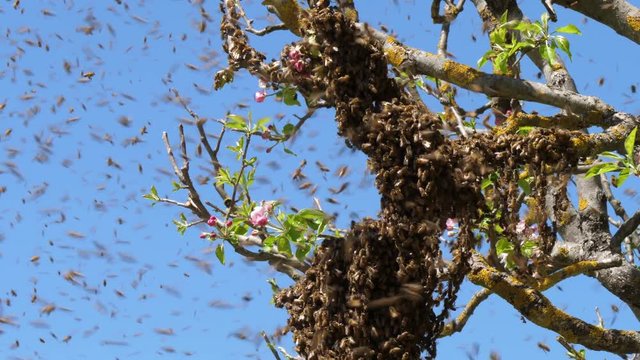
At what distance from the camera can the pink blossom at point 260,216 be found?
746 centimetres

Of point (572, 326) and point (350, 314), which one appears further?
point (572, 326)

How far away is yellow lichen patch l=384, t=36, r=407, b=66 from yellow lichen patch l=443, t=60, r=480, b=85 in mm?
359

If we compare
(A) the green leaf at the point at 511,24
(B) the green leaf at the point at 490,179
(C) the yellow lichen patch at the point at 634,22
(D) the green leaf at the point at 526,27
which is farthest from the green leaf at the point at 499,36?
(B) the green leaf at the point at 490,179

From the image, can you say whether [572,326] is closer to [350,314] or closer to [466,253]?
[466,253]

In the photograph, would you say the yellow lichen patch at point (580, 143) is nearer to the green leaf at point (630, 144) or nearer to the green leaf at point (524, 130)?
the green leaf at point (630, 144)

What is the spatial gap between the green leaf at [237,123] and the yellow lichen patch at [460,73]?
6.19 ft

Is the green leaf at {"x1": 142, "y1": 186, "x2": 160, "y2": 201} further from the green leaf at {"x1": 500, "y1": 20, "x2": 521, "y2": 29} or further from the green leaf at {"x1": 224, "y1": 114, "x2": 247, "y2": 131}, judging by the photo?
the green leaf at {"x1": 500, "y1": 20, "x2": 521, "y2": 29}

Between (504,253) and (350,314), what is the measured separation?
87.6 inches

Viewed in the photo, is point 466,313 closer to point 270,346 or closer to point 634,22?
point 270,346

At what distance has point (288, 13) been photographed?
7.98 m

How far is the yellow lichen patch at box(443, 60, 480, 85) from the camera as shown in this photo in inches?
286

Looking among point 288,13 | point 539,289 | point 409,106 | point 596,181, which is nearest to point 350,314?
point 409,106

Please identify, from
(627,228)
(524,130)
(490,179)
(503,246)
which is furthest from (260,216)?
(627,228)

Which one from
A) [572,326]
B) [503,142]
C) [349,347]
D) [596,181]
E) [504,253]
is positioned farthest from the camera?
[596,181]
